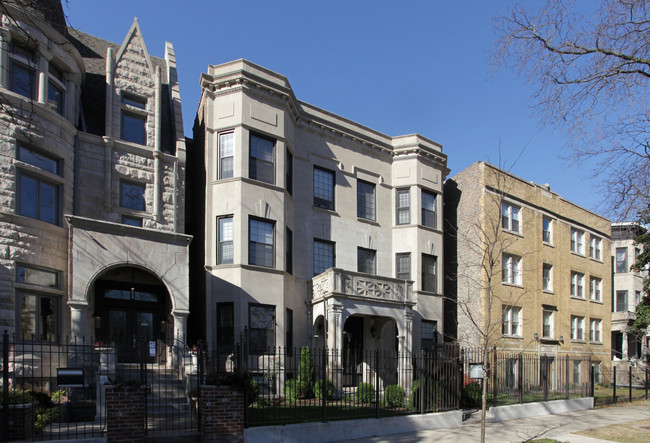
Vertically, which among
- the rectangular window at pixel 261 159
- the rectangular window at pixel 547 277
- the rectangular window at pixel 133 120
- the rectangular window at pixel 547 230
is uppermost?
the rectangular window at pixel 133 120

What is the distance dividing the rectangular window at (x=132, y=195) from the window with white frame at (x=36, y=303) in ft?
11.7

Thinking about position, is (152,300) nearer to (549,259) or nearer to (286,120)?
(286,120)

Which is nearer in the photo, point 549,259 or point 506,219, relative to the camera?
point 506,219

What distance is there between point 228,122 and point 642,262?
26647mm

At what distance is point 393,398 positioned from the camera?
17516mm

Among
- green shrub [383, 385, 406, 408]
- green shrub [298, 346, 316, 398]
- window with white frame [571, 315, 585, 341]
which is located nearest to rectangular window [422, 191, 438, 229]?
green shrub [298, 346, 316, 398]

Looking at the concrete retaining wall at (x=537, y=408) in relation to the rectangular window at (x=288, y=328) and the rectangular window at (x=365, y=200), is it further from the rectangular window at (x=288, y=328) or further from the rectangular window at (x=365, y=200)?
the rectangular window at (x=365, y=200)

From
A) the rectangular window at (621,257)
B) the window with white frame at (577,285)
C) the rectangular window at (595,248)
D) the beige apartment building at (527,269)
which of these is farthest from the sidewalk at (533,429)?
the rectangular window at (621,257)

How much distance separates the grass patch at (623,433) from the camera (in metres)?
14.8

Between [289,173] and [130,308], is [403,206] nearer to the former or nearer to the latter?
[289,173]

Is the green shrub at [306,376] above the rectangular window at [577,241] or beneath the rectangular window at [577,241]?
beneath

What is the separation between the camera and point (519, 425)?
16.9 m

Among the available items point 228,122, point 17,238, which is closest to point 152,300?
point 17,238

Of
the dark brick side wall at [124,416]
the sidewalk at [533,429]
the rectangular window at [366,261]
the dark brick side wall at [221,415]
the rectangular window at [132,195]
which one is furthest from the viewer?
the rectangular window at [366,261]
